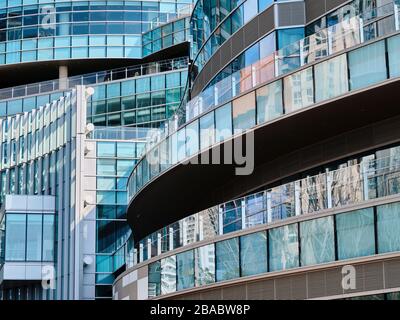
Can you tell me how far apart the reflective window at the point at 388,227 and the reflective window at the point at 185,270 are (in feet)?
26.4

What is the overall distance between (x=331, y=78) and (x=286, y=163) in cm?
593

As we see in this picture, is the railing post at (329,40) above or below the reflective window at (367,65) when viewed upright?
above

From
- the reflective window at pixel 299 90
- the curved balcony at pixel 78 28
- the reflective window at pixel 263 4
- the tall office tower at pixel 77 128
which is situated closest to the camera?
the reflective window at pixel 299 90

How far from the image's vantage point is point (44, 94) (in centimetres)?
7450

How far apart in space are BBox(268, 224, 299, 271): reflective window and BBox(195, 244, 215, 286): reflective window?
284 centimetres

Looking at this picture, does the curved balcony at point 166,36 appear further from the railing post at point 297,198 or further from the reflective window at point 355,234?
the reflective window at point 355,234

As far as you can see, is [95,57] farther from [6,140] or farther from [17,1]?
[6,140]

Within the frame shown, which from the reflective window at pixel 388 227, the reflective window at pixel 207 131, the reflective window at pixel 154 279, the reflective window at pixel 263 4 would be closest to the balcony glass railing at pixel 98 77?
the reflective window at pixel 263 4

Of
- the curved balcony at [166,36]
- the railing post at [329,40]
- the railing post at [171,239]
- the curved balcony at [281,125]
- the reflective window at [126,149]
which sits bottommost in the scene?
the railing post at [171,239]

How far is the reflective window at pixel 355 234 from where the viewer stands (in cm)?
2423

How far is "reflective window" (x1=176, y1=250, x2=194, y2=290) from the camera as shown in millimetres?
30766
